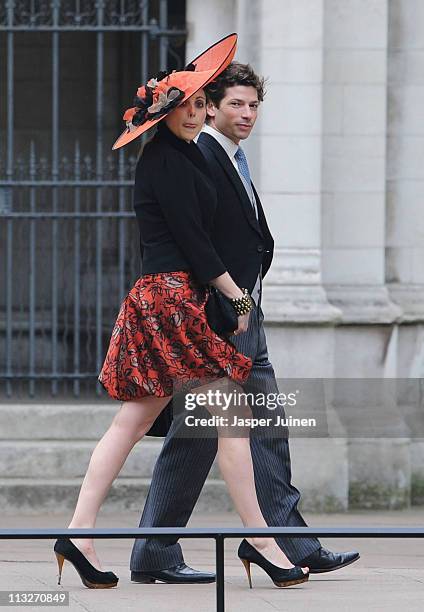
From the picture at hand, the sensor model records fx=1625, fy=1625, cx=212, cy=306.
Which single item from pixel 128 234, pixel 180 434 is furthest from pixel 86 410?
pixel 180 434

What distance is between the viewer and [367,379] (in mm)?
8969

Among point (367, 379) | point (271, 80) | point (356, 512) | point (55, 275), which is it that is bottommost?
point (356, 512)

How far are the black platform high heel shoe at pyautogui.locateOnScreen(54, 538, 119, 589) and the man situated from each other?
23 cm

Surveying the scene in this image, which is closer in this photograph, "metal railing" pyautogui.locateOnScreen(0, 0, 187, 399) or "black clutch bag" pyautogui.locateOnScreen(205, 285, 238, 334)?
"black clutch bag" pyautogui.locateOnScreen(205, 285, 238, 334)

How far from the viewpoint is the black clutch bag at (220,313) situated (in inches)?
221

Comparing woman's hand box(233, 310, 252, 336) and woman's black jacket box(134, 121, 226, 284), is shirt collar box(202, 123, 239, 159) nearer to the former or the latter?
woman's black jacket box(134, 121, 226, 284)

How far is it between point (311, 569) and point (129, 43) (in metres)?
6.58

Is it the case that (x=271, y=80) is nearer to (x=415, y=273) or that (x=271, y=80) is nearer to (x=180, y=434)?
(x=415, y=273)

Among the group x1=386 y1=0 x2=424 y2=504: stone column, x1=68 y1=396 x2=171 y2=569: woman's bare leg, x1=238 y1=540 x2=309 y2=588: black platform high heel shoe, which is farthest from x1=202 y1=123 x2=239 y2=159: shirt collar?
x1=386 y1=0 x2=424 y2=504: stone column

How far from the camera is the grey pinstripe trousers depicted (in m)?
5.78

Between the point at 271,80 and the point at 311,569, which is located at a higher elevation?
the point at 271,80

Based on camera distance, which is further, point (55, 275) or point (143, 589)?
point (55, 275)
